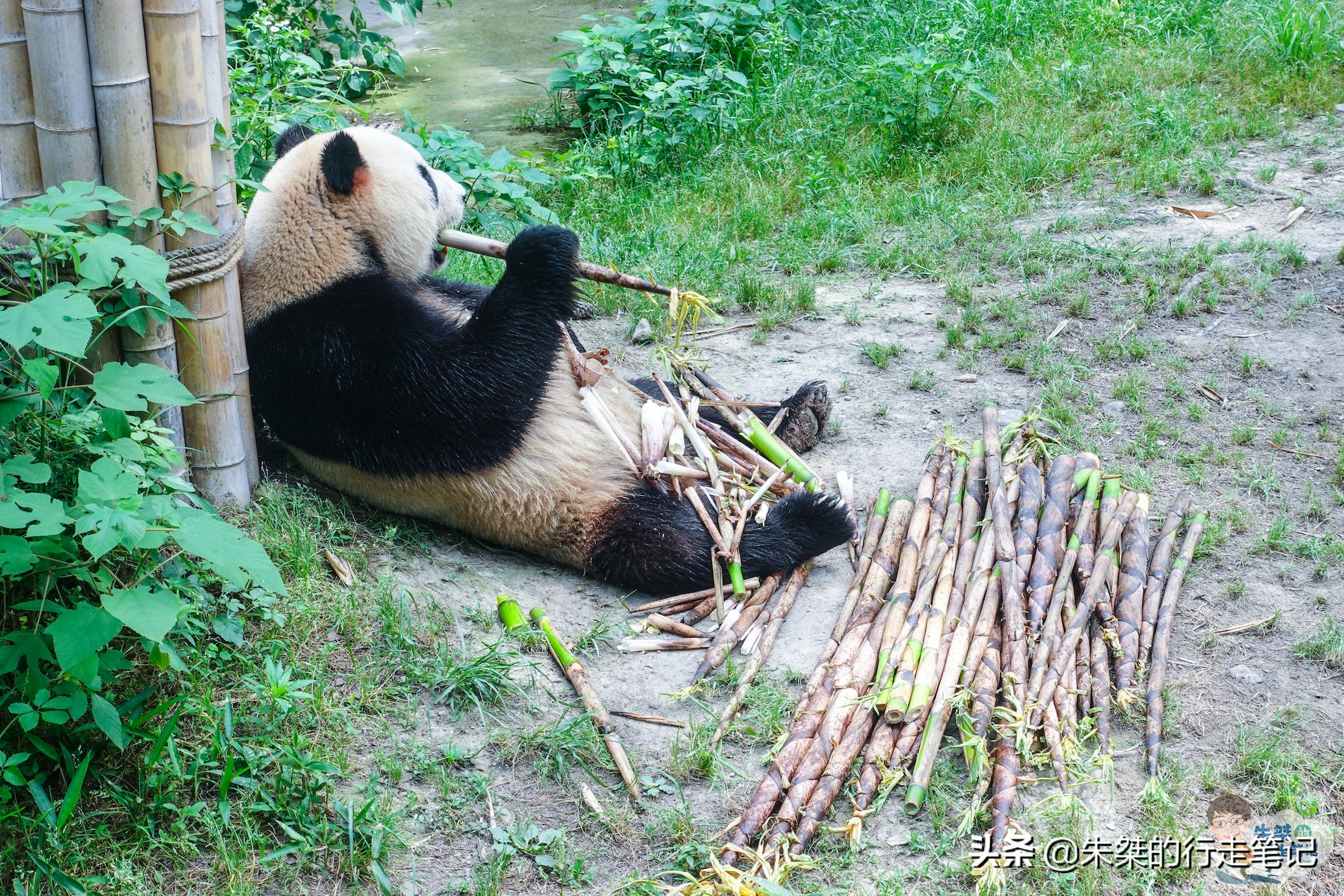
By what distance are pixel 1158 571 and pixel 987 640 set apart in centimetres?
67

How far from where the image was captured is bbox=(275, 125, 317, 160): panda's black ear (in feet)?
13.3

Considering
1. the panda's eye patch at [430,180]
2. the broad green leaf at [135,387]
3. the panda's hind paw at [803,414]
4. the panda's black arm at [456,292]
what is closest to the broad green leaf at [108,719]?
the broad green leaf at [135,387]

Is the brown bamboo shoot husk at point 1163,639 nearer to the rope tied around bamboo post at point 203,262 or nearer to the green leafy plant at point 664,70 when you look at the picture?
the rope tied around bamboo post at point 203,262

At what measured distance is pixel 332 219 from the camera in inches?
140

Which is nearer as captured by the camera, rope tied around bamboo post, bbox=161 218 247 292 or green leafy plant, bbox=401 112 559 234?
rope tied around bamboo post, bbox=161 218 247 292

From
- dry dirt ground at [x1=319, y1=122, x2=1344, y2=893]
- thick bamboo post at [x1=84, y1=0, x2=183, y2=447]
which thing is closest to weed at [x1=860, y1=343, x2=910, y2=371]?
dry dirt ground at [x1=319, y1=122, x2=1344, y2=893]

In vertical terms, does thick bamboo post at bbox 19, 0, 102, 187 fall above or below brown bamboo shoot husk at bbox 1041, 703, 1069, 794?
above

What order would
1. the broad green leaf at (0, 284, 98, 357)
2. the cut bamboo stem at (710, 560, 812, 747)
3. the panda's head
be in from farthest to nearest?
the panda's head
the cut bamboo stem at (710, 560, 812, 747)
the broad green leaf at (0, 284, 98, 357)

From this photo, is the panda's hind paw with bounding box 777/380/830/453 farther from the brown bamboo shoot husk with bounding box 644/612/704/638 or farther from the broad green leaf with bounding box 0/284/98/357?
the broad green leaf with bounding box 0/284/98/357

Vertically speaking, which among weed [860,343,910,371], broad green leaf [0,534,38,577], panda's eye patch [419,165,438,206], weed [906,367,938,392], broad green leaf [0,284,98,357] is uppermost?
broad green leaf [0,284,98,357]

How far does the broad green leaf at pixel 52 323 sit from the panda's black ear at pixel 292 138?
193cm

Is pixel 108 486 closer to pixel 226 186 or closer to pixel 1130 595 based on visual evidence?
pixel 226 186

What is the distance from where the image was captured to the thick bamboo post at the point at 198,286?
2.90 m

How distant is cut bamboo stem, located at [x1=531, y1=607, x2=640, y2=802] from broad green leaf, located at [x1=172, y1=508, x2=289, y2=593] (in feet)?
3.03
